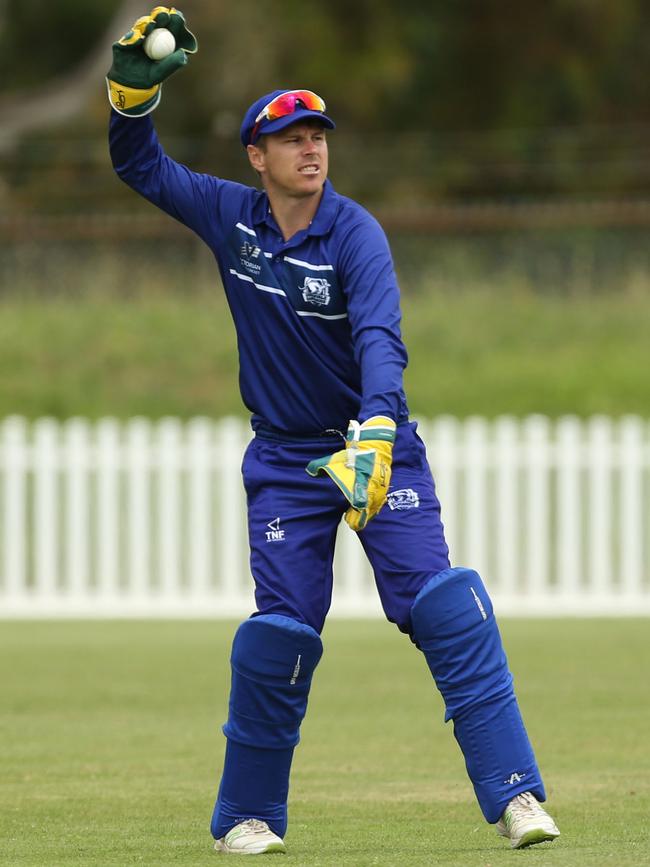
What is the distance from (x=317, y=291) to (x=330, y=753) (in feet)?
8.15

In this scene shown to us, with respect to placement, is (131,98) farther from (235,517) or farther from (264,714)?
(235,517)

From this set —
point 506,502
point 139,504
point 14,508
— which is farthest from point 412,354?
point 14,508

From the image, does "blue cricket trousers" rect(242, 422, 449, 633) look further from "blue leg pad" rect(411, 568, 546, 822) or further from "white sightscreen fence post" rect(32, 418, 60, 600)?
"white sightscreen fence post" rect(32, 418, 60, 600)

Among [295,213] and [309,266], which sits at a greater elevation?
[295,213]

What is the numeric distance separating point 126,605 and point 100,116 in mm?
Result: 15277

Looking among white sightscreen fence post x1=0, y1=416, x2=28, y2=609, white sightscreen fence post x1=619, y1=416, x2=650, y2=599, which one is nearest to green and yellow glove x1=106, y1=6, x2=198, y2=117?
white sightscreen fence post x1=0, y1=416, x2=28, y2=609

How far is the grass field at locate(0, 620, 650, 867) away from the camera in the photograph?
516 centimetres

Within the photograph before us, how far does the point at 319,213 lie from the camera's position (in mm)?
5320

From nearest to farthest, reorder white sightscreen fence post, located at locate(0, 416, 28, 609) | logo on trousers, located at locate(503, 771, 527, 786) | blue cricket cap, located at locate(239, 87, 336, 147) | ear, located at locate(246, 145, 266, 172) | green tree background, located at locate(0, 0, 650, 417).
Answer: logo on trousers, located at locate(503, 771, 527, 786)
blue cricket cap, located at locate(239, 87, 336, 147)
ear, located at locate(246, 145, 266, 172)
white sightscreen fence post, located at locate(0, 416, 28, 609)
green tree background, located at locate(0, 0, 650, 417)

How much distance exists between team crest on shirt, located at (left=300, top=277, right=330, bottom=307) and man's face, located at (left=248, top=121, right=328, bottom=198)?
247 mm

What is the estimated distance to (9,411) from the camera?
16.7 metres

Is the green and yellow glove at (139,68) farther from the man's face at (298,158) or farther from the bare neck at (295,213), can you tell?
the bare neck at (295,213)

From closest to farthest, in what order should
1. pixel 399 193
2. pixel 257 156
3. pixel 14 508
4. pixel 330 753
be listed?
pixel 257 156
pixel 330 753
pixel 14 508
pixel 399 193

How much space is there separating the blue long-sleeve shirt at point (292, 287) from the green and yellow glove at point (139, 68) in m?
0.06
